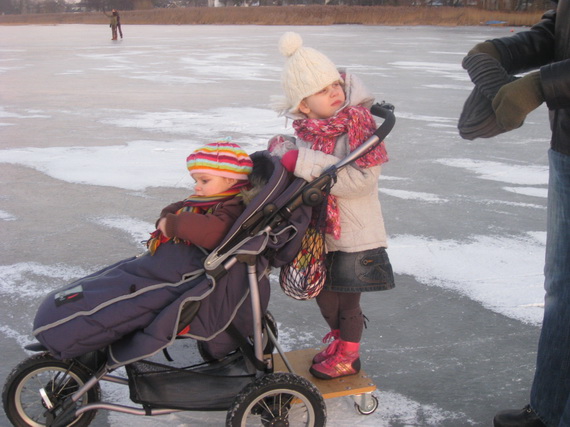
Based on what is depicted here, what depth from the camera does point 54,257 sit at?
3236 mm

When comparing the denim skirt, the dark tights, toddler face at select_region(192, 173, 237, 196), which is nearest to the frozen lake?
the dark tights

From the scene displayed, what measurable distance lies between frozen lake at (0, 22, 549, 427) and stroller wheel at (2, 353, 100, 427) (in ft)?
0.53

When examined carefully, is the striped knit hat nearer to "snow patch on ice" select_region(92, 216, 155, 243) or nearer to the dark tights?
the dark tights

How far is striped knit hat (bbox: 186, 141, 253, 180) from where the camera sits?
1883 millimetres

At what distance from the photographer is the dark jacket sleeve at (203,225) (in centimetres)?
181

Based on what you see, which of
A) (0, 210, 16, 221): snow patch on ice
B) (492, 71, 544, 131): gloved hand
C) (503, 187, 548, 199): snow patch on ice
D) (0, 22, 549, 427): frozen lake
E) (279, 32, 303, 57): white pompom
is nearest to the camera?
(492, 71, 544, 131): gloved hand

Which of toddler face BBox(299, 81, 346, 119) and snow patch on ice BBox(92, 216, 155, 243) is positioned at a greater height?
toddler face BBox(299, 81, 346, 119)

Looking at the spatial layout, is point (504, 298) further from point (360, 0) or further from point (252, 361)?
point (360, 0)

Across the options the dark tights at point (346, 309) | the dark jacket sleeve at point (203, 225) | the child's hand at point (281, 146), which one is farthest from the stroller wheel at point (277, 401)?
the child's hand at point (281, 146)

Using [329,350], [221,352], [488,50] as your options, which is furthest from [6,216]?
[488,50]

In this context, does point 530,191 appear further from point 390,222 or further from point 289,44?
point 289,44

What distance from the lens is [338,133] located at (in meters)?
1.96

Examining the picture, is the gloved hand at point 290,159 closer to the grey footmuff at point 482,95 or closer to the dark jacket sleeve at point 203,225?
the dark jacket sleeve at point 203,225

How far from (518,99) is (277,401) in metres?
1.04
